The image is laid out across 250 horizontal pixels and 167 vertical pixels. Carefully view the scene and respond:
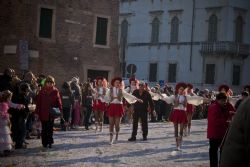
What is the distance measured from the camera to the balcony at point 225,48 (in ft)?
139

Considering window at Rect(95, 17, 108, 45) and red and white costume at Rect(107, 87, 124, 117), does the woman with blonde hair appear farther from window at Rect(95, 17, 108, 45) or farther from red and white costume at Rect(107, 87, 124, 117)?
window at Rect(95, 17, 108, 45)

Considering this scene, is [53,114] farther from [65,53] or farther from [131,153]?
[65,53]

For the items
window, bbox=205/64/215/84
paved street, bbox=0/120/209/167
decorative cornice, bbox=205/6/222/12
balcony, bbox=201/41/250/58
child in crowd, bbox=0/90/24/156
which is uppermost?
decorative cornice, bbox=205/6/222/12

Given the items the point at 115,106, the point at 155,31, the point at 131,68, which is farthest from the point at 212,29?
the point at 115,106

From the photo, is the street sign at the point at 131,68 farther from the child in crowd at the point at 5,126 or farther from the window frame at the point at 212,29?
the window frame at the point at 212,29

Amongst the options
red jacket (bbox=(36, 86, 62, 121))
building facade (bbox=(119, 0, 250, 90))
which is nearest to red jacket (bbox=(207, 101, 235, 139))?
red jacket (bbox=(36, 86, 62, 121))

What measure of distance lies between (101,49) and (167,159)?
15.1 m

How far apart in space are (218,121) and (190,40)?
36797mm

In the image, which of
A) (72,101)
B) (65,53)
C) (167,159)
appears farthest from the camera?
(65,53)

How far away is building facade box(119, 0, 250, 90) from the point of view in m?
42.9

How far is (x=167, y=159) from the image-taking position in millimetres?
11086

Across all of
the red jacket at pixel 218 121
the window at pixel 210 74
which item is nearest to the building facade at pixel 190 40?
the window at pixel 210 74

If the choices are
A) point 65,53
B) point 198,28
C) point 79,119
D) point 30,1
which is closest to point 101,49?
point 65,53

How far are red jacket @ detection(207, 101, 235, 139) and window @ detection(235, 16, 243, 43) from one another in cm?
3592
